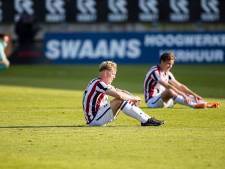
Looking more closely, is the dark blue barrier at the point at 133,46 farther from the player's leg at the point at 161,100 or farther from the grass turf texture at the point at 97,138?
the player's leg at the point at 161,100

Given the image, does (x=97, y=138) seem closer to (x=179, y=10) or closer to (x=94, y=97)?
(x=94, y=97)


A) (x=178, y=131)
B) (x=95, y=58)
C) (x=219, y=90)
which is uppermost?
(x=178, y=131)

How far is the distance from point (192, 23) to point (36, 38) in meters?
6.81

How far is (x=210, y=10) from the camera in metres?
37.2

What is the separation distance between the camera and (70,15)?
3672cm

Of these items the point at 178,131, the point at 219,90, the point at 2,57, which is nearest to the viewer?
the point at 178,131

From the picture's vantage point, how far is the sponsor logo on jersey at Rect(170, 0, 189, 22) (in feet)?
121

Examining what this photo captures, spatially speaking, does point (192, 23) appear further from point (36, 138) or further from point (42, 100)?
point (36, 138)

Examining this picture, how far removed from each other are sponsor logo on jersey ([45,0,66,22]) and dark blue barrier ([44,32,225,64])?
77 centimetres

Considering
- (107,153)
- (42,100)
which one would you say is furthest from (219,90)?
(107,153)

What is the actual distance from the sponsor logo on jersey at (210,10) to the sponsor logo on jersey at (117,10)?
3.33 m

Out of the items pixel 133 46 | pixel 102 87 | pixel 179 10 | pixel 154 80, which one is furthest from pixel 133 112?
pixel 133 46

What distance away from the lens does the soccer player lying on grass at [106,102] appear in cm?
1586

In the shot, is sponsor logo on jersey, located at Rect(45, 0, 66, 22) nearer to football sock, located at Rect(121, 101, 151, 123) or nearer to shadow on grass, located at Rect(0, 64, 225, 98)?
shadow on grass, located at Rect(0, 64, 225, 98)
